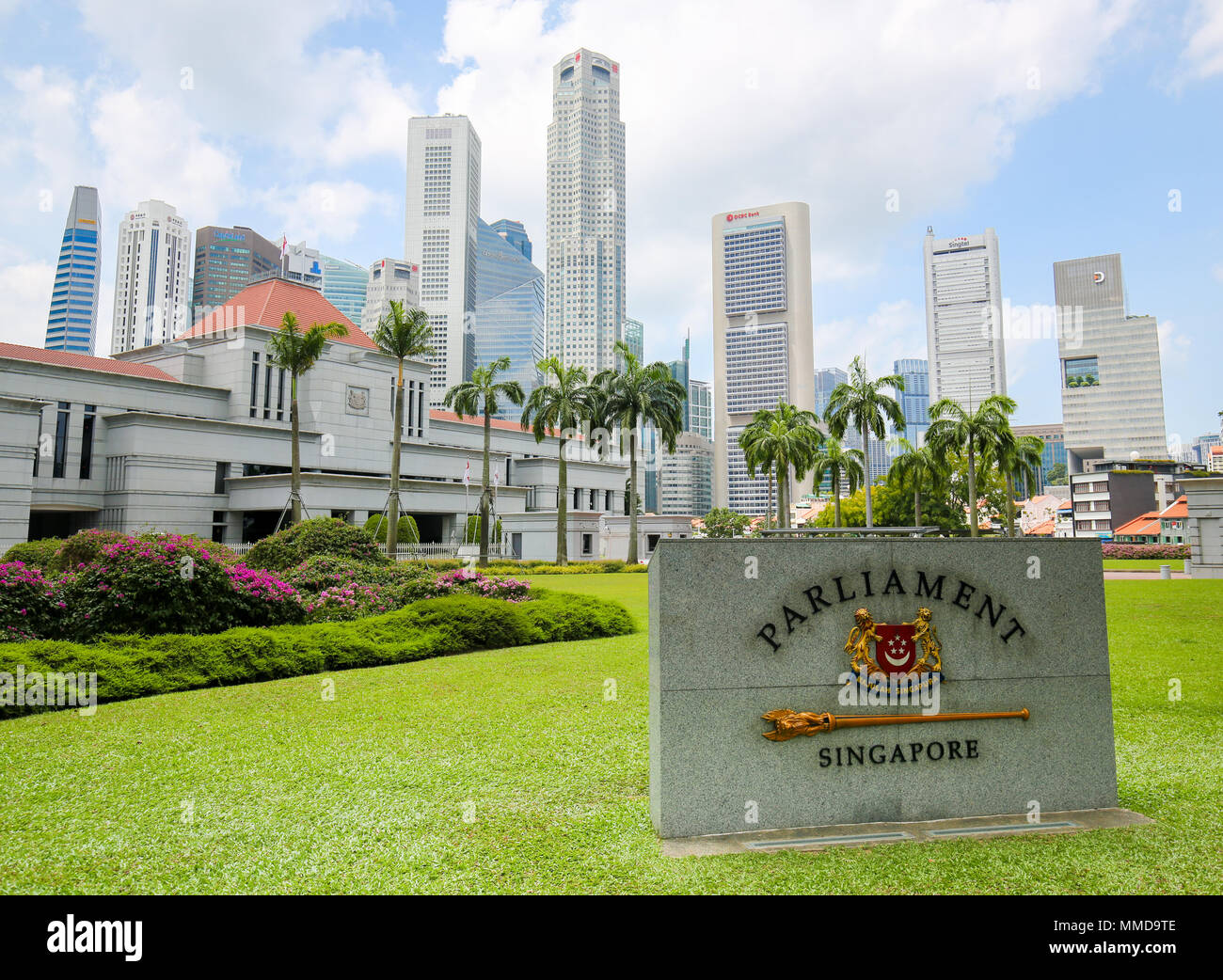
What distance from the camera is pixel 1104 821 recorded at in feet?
15.6

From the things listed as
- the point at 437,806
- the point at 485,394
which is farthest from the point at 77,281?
the point at 437,806

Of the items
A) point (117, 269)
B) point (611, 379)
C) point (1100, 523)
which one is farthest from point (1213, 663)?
point (117, 269)

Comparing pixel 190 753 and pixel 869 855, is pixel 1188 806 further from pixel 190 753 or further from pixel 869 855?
pixel 190 753

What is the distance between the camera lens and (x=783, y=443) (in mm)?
46281

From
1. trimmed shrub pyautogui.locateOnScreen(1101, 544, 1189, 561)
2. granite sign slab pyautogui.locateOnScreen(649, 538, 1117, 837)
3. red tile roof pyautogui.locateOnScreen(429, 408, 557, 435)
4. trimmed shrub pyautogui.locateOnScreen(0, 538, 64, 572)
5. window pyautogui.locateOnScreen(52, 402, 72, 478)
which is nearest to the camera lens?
granite sign slab pyautogui.locateOnScreen(649, 538, 1117, 837)

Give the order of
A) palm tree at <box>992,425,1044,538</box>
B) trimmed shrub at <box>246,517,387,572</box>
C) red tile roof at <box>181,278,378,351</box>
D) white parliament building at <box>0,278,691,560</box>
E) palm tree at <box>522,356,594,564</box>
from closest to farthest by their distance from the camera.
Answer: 1. trimmed shrub at <box>246,517,387,572</box>
2. white parliament building at <box>0,278,691,560</box>
3. palm tree at <box>522,356,594,564</box>
4. palm tree at <box>992,425,1044,538</box>
5. red tile roof at <box>181,278,378,351</box>

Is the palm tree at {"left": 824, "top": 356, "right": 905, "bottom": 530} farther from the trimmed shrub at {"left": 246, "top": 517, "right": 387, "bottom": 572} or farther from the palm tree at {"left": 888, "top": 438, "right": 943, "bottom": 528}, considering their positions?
the trimmed shrub at {"left": 246, "top": 517, "right": 387, "bottom": 572}

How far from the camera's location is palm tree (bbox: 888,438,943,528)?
52031mm

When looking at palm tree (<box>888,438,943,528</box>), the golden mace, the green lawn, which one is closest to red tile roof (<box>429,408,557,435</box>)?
palm tree (<box>888,438,943,528</box>)

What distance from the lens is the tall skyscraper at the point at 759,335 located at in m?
187

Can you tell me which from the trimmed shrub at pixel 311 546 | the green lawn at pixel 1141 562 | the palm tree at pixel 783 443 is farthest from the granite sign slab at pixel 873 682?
the green lawn at pixel 1141 562

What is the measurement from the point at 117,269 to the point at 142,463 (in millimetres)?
181452

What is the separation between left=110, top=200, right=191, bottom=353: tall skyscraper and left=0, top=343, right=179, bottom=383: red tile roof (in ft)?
504

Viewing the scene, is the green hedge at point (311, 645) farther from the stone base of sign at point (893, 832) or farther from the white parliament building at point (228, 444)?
the white parliament building at point (228, 444)
